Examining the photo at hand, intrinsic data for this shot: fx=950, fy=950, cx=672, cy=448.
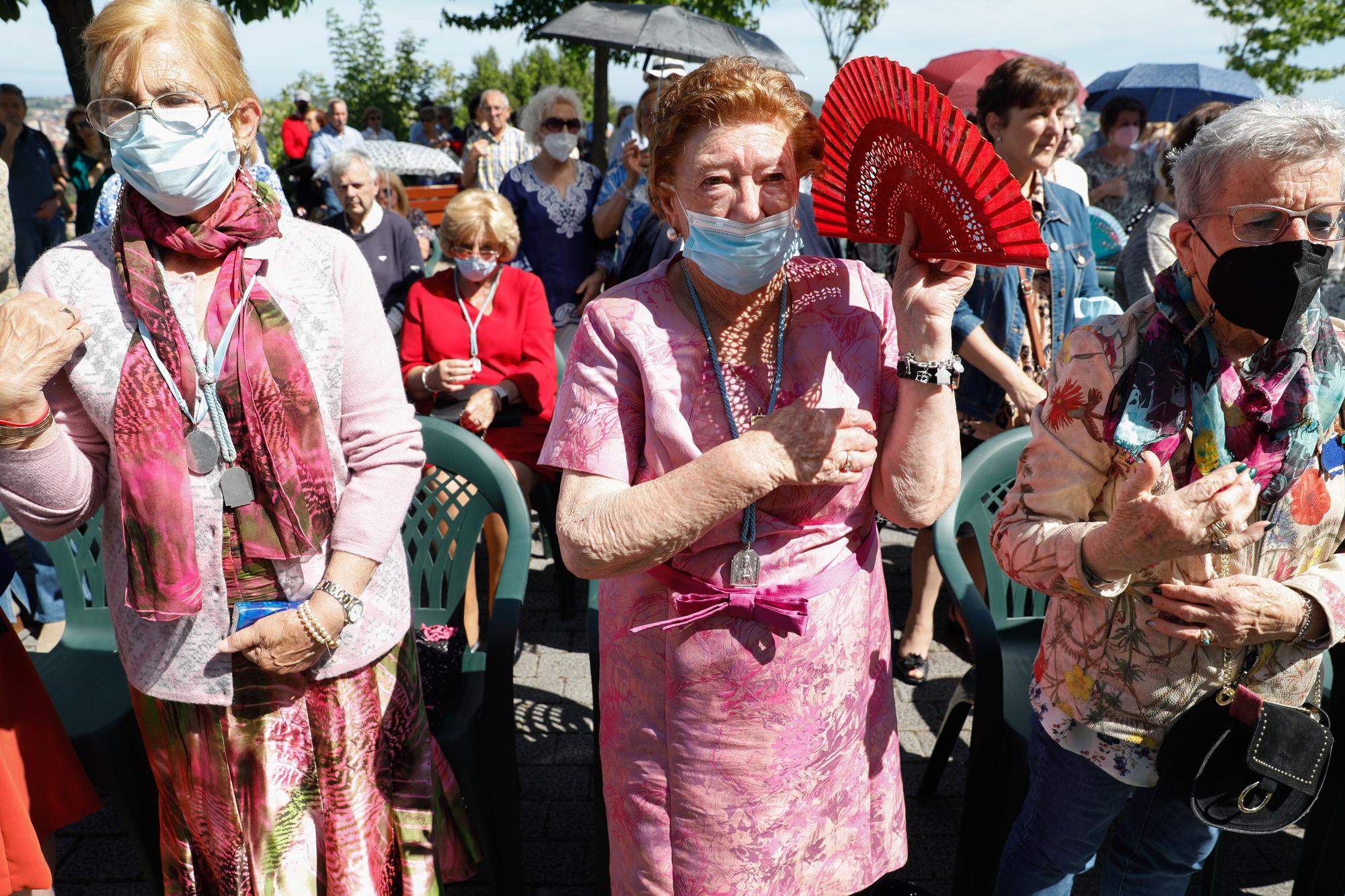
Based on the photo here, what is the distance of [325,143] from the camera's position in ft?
42.4

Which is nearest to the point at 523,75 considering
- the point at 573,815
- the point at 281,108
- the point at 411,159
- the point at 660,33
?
the point at 281,108

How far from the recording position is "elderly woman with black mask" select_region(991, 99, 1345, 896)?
1.62 m

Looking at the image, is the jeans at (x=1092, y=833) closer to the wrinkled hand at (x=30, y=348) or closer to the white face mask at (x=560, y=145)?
the wrinkled hand at (x=30, y=348)

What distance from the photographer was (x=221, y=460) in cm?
181

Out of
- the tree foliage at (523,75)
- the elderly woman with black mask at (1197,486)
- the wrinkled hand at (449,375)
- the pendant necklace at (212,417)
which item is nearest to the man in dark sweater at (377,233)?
the wrinkled hand at (449,375)

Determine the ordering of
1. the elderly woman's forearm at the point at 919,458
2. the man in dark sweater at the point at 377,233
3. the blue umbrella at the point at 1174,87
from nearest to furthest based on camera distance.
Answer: the elderly woman's forearm at the point at 919,458 < the man in dark sweater at the point at 377,233 < the blue umbrella at the point at 1174,87

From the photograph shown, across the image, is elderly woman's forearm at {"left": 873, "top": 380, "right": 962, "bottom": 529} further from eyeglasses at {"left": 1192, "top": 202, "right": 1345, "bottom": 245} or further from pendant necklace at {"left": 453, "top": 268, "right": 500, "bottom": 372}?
pendant necklace at {"left": 453, "top": 268, "right": 500, "bottom": 372}

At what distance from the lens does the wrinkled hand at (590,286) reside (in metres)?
5.37

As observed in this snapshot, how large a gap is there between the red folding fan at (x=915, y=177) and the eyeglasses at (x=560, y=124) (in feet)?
13.7

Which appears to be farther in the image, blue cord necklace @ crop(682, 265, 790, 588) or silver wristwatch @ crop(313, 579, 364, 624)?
silver wristwatch @ crop(313, 579, 364, 624)

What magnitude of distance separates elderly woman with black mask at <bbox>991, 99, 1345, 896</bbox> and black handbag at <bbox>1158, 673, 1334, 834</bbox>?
14 mm

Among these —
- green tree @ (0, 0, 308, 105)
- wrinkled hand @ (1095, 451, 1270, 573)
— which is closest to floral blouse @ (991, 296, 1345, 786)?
wrinkled hand @ (1095, 451, 1270, 573)

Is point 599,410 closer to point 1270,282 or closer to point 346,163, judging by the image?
point 1270,282

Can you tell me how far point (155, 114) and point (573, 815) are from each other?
2.37 metres
